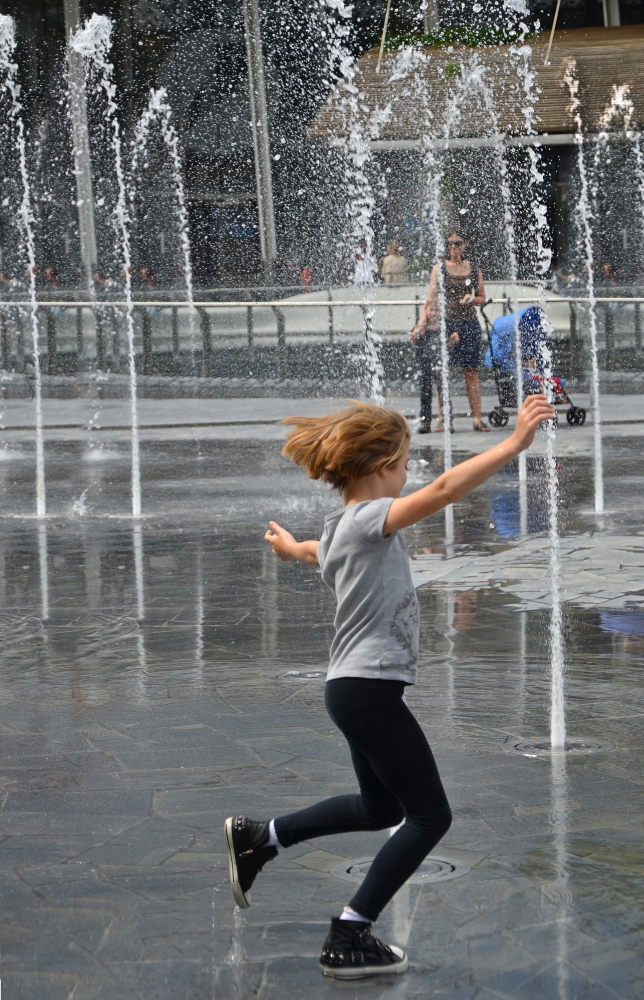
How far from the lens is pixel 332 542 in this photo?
346 centimetres

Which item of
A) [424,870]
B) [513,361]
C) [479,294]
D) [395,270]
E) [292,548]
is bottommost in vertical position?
[424,870]

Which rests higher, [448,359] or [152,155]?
[152,155]

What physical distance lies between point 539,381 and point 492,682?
10710mm

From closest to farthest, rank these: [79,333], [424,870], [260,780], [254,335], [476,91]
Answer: [424,870] → [260,780] → [254,335] → [79,333] → [476,91]

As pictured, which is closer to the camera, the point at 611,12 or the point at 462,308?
the point at 462,308

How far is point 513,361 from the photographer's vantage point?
16.5 meters

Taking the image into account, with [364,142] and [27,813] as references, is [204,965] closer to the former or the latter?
[27,813]

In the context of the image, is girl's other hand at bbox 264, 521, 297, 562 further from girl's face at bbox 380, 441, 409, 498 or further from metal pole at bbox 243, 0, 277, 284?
metal pole at bbox 243, 0, 277, 284

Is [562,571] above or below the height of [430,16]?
below

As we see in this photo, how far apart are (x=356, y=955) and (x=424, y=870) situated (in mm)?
687

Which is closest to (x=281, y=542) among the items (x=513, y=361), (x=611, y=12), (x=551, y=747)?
(x=551, y=747)

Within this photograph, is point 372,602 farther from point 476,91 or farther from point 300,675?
point 476,91

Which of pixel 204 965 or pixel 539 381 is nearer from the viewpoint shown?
pixel 204 965

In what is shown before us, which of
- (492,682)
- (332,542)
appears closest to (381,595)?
(332,542)
